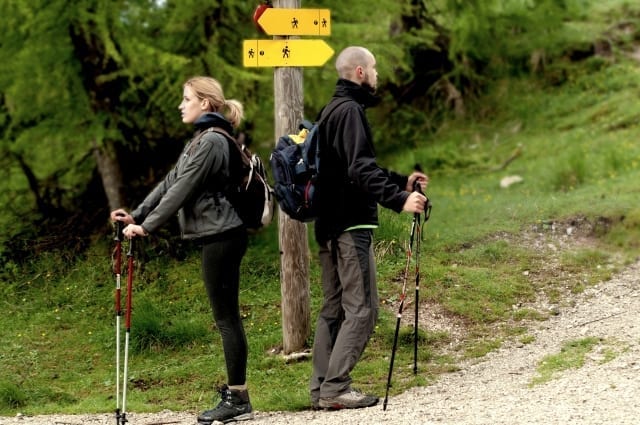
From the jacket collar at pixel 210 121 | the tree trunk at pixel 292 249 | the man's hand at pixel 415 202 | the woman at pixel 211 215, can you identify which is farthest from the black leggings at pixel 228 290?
the tree trunk at pixel 292 249

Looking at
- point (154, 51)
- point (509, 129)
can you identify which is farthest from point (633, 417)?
point (509, 129)

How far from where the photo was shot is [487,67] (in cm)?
1988

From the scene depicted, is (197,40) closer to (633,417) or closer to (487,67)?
(633,417)

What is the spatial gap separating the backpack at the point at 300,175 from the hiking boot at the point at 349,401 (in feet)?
3.76

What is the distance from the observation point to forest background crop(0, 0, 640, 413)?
829cm

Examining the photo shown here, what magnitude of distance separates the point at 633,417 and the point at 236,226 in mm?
2511

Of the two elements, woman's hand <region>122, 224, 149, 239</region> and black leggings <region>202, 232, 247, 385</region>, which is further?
black leggings <region>202, 232, 247, 385</region>

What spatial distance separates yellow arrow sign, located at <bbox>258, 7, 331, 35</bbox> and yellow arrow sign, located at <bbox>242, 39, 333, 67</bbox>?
85 millimetres

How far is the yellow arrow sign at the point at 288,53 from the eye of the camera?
771 centimetres

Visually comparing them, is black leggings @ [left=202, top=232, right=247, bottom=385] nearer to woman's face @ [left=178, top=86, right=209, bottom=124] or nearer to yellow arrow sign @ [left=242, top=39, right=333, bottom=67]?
woman's face @ [left=178, top=86, right=209, bottom=124]

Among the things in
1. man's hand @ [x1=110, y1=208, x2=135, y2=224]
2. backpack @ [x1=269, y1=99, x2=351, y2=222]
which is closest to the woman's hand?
man's hand @ [x1=110, y1=208, x2=135, y2=224]

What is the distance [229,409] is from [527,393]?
186 centimetres

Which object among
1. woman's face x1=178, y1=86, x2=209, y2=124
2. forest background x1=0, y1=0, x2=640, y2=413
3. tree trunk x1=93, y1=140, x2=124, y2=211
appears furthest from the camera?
tree trunk x1=93, y1=140, x2=124, y2=211

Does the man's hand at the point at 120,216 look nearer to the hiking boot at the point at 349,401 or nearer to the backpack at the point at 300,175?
the backpack at the point at 300,175
